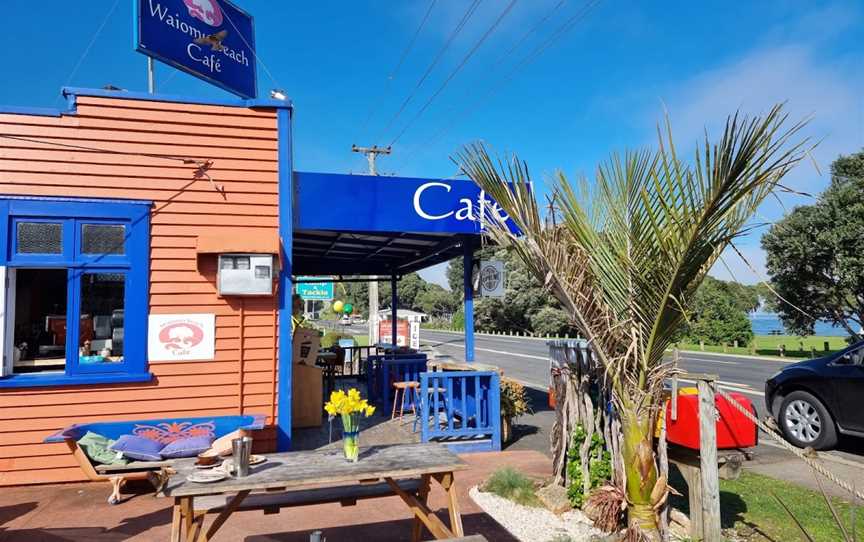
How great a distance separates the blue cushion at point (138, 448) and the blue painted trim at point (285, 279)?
1307 millimetres

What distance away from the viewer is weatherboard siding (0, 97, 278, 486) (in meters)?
5.40

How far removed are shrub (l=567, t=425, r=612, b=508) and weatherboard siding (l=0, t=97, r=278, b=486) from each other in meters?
3.25

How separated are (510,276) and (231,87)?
3786 centimetres

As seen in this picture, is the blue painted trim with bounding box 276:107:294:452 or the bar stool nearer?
the blue painted trim with bounding box 276:107:294:452

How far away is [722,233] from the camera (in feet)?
10.5

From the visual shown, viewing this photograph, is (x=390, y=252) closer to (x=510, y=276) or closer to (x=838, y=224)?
(x=838, y=224)

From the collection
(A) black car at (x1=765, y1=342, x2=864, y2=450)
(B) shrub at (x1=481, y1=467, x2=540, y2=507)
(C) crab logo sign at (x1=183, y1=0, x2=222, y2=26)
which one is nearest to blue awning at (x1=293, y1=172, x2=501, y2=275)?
(B) shrub at (x1=481, y1=467, x2=540, y2=507)

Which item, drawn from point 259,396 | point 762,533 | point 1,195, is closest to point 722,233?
point 762,533

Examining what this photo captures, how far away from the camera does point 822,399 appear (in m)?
6.99

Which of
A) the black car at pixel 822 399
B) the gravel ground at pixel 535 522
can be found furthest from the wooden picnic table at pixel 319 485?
the black car at pixel 822 399

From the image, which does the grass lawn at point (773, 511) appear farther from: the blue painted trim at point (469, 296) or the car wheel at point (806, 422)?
the blue painted trim at point (469, 296)

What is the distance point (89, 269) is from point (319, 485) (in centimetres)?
366

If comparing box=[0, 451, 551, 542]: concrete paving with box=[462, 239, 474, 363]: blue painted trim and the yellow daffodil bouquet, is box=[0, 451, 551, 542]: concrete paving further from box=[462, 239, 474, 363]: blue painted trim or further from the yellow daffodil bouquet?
box=[462, 239, 474, 363]: blue painted trim

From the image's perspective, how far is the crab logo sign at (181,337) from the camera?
18.7ft
